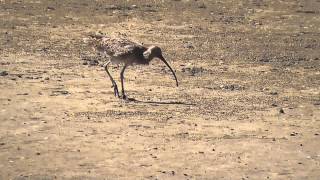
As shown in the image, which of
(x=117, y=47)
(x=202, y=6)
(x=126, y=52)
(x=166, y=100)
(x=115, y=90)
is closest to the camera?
(x=166, y=100)

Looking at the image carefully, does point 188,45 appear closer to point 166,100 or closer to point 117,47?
point 117,47

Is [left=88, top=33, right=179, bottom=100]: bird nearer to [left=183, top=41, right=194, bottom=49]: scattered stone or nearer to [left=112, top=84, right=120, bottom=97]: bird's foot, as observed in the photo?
[left=112, top=84, right=120, bottom=97]: bird's foot

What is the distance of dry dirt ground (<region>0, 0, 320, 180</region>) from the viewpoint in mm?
9797

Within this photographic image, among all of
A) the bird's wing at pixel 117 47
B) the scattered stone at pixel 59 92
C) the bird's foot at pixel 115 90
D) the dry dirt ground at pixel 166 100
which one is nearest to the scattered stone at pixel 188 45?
the dry dirt ground at pixel 166 100

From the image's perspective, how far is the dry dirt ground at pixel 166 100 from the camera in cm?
980

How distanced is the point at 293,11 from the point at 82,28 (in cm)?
666

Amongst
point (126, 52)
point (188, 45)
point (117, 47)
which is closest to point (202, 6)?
point (188, 45)

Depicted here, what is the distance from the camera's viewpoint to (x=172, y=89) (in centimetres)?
1366

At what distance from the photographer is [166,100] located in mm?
12852

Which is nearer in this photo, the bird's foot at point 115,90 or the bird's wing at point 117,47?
the bird's foot at point 115,90

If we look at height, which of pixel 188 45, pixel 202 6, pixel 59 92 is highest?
pixel 59 92

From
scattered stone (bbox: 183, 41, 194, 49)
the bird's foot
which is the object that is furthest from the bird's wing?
scattered stone (bbox: 183, 41, 194, 49)

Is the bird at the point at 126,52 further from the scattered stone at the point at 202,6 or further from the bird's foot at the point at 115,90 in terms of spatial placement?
the scattered stone at the point at 202,6

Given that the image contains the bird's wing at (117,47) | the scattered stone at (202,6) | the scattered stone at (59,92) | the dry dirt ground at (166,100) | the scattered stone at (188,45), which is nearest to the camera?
the dry dirt ground at (166,100)
